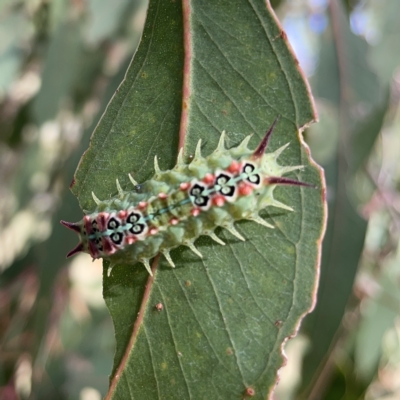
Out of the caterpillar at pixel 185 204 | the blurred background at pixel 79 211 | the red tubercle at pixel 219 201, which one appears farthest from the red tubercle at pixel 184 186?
the blurred background at pixel 79 211

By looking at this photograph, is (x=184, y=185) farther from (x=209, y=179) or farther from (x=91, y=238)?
(x=91, y=238)

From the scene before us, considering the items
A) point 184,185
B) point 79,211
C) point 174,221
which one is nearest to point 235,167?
point 184,185

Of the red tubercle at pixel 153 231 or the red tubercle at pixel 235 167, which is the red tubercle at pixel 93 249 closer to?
the red tubercle at pixel 153 231

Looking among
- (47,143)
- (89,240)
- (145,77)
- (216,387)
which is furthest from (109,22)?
(216,387)

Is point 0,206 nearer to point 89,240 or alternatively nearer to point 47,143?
point 47,143

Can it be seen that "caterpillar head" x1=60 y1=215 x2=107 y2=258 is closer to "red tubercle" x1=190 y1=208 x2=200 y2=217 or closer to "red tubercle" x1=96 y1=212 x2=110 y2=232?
"red tubercle" x1=96 y1=212 x2=110 y2=232
